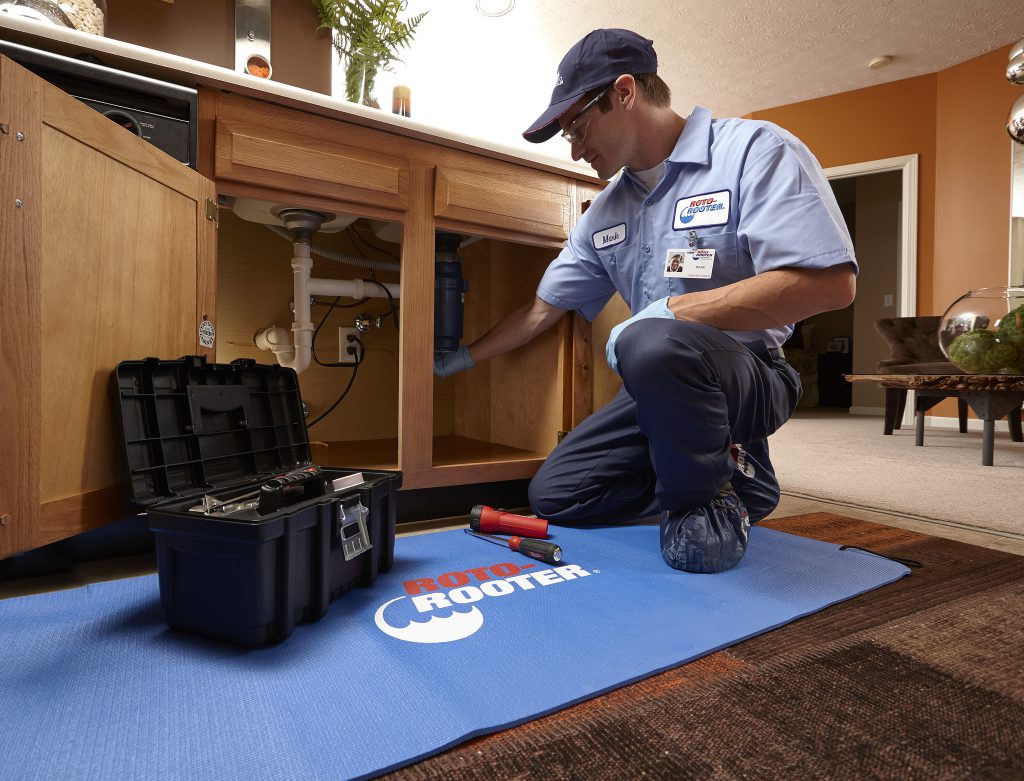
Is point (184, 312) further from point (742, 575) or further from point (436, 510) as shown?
point (742, 575)

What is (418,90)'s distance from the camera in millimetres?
3217

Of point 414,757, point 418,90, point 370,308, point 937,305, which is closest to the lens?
point 414,757

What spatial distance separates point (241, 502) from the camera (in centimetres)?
90

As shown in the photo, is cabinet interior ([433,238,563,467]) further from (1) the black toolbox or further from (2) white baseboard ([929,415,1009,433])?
(2) white baseboard ([929,415,1009,433])

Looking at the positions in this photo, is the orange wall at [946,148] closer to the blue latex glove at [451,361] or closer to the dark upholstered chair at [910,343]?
the dark upholstered chair at [910,343]

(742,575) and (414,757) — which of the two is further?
(742,575)

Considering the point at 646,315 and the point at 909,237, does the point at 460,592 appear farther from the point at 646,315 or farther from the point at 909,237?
the point at 909,237

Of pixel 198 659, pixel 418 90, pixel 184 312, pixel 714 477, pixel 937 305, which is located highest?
pixel 418 90

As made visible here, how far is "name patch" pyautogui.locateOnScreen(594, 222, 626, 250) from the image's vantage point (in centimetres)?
141

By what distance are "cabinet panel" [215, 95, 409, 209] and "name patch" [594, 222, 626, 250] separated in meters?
0.46

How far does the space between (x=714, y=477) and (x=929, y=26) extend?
4.54m

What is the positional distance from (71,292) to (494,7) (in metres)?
3.61

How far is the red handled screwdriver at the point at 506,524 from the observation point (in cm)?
125

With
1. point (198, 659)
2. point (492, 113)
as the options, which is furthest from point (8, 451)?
point (492, 113)
